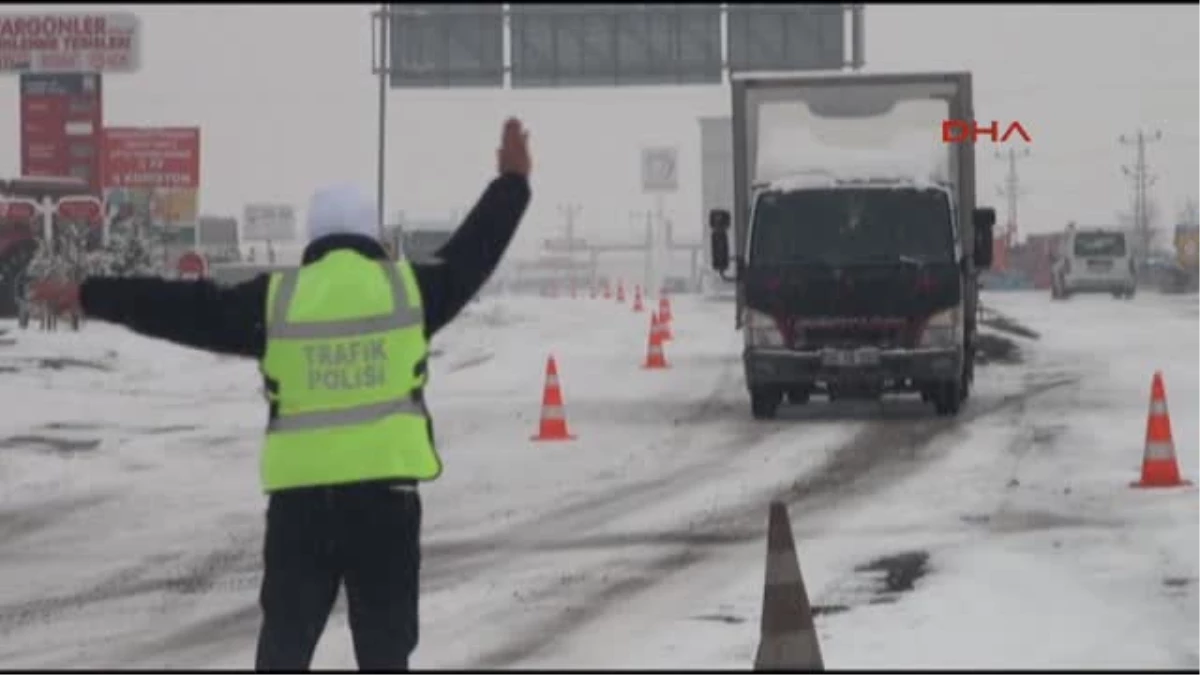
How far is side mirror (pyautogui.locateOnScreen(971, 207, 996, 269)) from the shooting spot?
23.2 m

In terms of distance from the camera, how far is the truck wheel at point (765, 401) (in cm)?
2361

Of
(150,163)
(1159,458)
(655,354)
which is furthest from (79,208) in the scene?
(150,163)

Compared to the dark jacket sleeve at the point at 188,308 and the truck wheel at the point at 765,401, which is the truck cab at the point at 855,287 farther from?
the dark jacket sleeve at the point at 188,308

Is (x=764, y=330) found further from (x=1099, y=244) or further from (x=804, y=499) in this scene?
(x=1099, y=244)

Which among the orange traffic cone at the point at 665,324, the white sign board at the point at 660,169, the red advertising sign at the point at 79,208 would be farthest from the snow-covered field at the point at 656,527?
the white sign board at the point at 660,169

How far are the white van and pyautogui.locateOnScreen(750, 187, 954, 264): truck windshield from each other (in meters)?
40.8

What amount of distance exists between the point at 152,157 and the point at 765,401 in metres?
51.4

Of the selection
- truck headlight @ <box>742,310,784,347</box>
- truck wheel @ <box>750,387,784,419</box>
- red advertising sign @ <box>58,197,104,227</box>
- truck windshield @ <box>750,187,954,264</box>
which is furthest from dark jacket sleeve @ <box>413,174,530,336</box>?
red advertising sign @ <box>58,197,104,227</box>

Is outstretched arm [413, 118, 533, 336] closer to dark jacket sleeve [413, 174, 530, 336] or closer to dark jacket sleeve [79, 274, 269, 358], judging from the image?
dark jacket sleeve [413, 174, 530, 336]

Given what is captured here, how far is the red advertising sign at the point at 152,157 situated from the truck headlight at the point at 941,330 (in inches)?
1939

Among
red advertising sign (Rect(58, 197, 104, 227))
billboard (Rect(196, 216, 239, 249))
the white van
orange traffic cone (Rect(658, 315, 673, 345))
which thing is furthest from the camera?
billboard (Rect(196, 216, 239, 249))

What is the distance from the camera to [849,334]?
23.0m

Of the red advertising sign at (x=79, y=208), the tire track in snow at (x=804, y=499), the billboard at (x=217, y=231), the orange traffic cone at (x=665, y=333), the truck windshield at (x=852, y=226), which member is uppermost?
the billboard at (x=217, y=231)

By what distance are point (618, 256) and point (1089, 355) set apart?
163m
